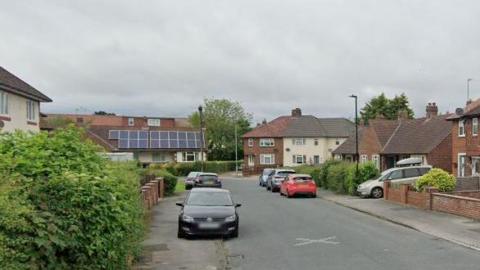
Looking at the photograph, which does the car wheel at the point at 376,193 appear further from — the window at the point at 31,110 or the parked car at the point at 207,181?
the window at the point at 31,110

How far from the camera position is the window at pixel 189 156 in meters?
88.1

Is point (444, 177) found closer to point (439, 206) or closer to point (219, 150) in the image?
point (439, 206)

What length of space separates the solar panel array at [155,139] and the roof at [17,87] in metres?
49.3

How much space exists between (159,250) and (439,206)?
12856 mm

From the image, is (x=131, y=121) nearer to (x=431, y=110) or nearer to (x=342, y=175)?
(x=431, y=110)

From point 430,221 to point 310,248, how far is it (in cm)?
729

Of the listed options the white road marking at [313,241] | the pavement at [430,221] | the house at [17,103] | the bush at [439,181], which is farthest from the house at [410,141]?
the white road marking at [313,241]

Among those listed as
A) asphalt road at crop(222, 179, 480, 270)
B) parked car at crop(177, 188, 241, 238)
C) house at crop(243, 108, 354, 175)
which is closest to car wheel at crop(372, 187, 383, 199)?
asphalt road at crop(222, 179, 480, 270)

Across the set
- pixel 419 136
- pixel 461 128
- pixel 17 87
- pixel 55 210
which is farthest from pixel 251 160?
pixel 55 210

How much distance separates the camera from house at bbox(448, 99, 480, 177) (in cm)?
3334

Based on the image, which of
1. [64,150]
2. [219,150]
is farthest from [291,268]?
[219,150]

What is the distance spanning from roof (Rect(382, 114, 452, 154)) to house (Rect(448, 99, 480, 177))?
4.26 m

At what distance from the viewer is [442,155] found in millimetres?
41656

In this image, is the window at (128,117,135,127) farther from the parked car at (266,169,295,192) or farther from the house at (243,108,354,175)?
the parked car at (266,169,295,192)
